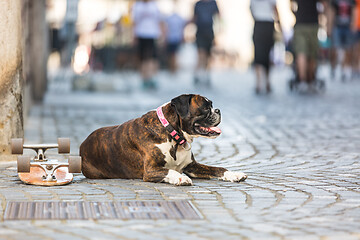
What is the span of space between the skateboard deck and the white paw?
0.83 metres

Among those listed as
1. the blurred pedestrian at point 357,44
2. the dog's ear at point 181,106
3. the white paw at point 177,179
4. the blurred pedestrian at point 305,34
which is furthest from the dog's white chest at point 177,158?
the blurred pedestrian at point 357,44

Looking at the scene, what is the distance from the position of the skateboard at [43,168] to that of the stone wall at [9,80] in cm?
97

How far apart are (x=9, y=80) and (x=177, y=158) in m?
2.13

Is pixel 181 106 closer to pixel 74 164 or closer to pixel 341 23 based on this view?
pixel 74 164

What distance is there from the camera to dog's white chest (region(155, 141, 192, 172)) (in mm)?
7348

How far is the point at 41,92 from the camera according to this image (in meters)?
16.3

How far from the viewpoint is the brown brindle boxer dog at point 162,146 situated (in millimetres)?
7336

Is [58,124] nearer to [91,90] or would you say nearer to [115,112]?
[115,112]

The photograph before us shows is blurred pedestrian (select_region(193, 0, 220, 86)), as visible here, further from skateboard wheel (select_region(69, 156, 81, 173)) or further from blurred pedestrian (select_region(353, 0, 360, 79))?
skateboard wheel (select_region(69, 156, 81, 173))

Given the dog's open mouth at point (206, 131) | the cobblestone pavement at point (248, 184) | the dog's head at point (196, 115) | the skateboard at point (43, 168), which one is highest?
the dog's head at point (196, 115)

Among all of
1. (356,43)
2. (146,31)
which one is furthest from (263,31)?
(356,43)

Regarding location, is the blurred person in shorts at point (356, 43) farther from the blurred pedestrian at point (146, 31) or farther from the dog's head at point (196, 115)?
the dog's head at point (196, 115)

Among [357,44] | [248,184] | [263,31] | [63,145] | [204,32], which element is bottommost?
[248,184]

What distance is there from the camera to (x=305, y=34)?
18.7 m
